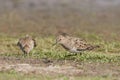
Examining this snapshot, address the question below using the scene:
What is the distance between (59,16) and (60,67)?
15049 millimetres

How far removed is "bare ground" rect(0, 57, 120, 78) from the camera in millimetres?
14828

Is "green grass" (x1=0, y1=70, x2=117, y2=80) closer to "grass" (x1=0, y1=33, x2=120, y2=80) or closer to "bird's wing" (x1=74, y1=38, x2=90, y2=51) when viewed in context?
"grass" (x1=0, y1=33, x2=120, y2=80)

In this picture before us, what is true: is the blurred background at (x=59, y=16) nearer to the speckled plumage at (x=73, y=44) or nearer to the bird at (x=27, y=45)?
the bird at (x=27, y=45)

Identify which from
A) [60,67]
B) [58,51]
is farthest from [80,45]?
[58,51]

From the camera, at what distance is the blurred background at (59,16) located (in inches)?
1032

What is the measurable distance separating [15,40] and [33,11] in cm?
1110

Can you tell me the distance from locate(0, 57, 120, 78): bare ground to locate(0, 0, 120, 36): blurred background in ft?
25.7

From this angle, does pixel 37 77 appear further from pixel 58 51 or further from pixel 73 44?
pixel 58 51

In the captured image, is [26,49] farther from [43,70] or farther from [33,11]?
[33,11]

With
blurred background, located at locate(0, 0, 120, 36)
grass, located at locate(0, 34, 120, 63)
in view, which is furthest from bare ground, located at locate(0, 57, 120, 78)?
blurred background, located at locate(0, 0, 120, 36)

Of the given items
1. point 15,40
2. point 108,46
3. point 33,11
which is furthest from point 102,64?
point 33,11

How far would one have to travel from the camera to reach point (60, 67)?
15281 millimetres

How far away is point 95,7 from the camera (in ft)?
108

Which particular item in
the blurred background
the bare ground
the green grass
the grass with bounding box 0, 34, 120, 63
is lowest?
the green grass
